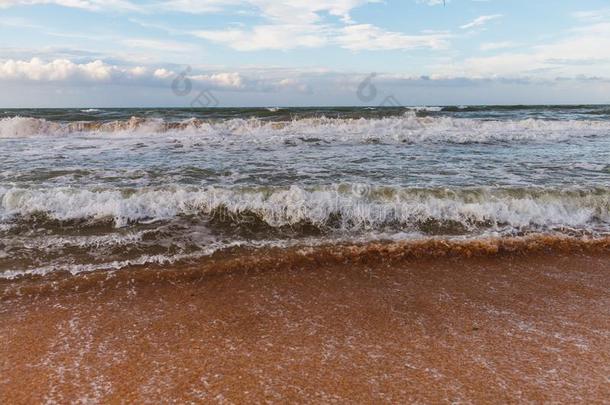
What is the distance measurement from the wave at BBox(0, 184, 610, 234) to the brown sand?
4.93 feet

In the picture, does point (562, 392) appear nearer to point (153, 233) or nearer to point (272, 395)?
point (272, 395)

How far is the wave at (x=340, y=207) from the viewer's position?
19.7 ft

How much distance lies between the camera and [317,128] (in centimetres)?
2072

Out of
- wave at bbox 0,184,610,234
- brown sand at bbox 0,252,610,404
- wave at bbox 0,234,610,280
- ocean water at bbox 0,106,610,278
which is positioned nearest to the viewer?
brown sand at bbox 0,252,610,404

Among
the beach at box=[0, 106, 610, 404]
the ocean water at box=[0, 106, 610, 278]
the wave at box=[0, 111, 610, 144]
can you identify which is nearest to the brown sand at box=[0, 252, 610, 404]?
the beach at box=[0, 106, 610, 404]

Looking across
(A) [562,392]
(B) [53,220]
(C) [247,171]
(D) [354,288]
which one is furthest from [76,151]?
(A) [562,392]

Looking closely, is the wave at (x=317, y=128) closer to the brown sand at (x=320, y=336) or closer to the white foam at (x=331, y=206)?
the white foam at (x=331, y=206)

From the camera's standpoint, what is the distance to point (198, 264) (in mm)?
4590

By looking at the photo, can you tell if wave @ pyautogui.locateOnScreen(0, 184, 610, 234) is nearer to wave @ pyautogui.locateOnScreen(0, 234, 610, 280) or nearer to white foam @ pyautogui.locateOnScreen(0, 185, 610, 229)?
white foam @ pyautogui.locateOnScreen(0, 185, 610, 229)

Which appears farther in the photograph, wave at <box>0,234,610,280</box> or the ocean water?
the ocean water

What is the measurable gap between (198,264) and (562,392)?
336 cm

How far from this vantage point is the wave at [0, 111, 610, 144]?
1809 centimetres

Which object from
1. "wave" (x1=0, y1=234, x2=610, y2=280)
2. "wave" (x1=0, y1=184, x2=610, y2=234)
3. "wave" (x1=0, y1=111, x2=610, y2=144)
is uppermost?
"wave" (x1=0, y1=111, x2=610, y2=144)

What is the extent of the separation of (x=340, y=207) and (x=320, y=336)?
10.8 feet
